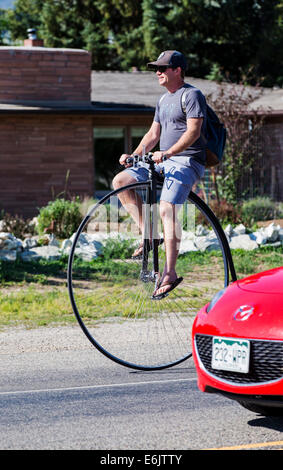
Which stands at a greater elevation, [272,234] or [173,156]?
[173,156]

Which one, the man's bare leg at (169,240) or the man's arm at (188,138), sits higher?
the man's arm at (188,138)

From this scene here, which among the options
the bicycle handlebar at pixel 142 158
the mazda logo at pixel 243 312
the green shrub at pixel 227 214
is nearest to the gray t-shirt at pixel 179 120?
the bicycle handlebar at pixel 142 158

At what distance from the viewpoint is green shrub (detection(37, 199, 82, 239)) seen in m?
15.7

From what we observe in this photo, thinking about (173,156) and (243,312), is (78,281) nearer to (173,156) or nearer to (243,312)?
(173,156)

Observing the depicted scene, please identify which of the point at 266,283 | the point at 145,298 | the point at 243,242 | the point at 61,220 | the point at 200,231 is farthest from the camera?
the point at 61,220

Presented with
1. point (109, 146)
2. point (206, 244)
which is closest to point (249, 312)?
point (206, 244)

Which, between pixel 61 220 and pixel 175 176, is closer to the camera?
pixel 175 176

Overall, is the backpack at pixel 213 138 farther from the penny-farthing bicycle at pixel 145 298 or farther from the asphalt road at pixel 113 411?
the asphalt road at pixel 113 411

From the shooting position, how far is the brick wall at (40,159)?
21.1 m

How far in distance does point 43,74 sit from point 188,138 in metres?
15.7

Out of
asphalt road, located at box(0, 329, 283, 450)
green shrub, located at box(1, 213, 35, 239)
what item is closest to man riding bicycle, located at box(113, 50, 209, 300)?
asphalt road, located at box(0, 329, 283, 450)

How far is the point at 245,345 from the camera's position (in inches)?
179

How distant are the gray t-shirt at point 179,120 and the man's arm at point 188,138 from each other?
0.07 m
